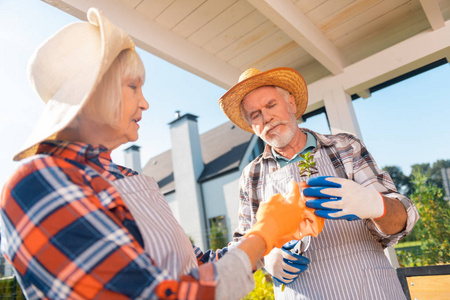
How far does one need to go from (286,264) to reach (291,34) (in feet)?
6.30

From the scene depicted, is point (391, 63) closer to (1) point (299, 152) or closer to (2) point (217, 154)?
(1) point (299, 152)

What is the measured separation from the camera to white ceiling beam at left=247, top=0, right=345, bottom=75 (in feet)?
7.52

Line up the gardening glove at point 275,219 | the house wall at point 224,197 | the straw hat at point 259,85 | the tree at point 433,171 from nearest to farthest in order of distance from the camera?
the gardening glove at point 275,219 → the straw hat at point 259,85 → the tree at point 433,171 → the house wall at point 224,197

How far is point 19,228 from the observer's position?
728 mm

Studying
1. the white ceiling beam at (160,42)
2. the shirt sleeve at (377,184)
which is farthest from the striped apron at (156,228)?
the white ceiling beam at (160,42)

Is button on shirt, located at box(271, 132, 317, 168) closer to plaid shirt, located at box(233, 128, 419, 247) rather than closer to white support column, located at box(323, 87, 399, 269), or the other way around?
plaid shirt, located at box(233, 128, 419, 247)

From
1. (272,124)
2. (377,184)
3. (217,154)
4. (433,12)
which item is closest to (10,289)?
(272,124)

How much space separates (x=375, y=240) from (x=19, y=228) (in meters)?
1.86

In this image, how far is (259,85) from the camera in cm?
232

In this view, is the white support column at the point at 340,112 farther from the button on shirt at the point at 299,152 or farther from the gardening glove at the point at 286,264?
the gardening glove at the point at 286,264

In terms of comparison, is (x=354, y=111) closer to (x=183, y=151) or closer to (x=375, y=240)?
(x=375, y=240)

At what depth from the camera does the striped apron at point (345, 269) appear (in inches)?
65.8

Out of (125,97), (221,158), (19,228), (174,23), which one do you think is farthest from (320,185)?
(221,158)

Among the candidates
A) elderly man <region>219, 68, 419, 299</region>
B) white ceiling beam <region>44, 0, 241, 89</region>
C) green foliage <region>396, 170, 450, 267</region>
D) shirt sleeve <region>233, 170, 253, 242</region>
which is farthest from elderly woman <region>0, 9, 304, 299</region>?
green foliage <region>396, 170, 450, 267</region>
